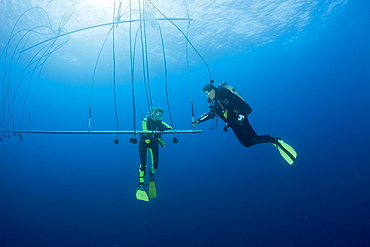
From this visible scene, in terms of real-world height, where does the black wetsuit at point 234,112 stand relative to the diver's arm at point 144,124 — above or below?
below

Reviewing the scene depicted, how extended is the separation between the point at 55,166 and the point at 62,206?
2922cm

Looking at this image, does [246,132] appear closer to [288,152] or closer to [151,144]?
[288,152]

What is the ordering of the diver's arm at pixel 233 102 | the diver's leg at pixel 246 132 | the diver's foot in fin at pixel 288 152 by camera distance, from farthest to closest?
the diver's leg at pixel 246 132 < the diver's foot in fin at pixel 288 152 < the diver's arm at pixel 233 102

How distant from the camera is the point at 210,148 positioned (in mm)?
53344

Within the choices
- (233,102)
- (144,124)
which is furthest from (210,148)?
(233,102)

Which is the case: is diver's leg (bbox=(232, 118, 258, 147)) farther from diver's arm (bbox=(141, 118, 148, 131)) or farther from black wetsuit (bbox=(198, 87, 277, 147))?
diver's arm (bbox=(141, 118, 148, 131))

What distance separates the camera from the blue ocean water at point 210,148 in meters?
16.9

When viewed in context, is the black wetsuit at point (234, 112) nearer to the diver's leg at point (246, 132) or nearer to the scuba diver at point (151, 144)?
the diver's leg at point (246, 132)

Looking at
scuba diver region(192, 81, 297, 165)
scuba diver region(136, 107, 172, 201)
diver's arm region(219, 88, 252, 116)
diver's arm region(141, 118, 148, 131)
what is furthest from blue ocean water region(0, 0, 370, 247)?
diver's arm region(219, 88, 252, 116)

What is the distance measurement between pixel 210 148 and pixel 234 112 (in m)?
48.6

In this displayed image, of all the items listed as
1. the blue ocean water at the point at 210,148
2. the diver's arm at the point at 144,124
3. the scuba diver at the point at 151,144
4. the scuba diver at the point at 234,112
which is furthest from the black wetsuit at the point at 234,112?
the blue ocean water at the point at 210,148

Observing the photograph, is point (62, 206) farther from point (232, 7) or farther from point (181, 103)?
point (181, 103)

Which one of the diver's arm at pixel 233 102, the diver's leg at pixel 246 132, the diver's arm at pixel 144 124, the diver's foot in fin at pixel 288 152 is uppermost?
the diver's arm at pixel 144 124

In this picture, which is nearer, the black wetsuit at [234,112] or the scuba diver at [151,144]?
the black wetsuit at [234,112]
